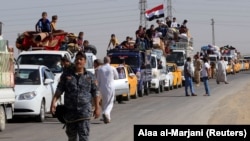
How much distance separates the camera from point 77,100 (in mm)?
11211

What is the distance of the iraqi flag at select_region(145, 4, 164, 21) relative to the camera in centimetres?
5306

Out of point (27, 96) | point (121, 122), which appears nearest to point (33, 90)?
point (27, 96)

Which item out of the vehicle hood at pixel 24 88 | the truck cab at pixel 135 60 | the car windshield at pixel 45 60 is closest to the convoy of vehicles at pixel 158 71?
the truck cab at pixel 135 60

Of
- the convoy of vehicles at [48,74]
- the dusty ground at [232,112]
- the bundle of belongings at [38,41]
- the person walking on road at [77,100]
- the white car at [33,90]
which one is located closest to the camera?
the person walking on road at [77,100]

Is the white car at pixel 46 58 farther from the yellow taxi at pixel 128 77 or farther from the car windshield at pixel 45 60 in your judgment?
the yellow taxi at pixel 128 77

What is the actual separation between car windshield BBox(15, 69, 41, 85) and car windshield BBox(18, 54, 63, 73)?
241 cm

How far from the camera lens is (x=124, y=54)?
35094 millimetres

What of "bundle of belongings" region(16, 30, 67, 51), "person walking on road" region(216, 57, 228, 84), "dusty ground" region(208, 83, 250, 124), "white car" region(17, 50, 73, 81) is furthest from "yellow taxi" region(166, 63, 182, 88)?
"white car" region(17, 50, 73, 81)

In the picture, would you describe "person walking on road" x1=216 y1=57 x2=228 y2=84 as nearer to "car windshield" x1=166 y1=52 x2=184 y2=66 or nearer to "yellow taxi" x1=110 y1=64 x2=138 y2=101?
"car windshield" x1=166 y1=52 x2=184 y2=66

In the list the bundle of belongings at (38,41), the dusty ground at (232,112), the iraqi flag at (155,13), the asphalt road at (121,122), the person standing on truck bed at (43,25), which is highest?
the iraqi flag at (155,13)

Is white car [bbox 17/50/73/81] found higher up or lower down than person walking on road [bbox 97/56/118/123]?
higher up

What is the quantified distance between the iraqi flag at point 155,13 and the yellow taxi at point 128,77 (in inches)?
804

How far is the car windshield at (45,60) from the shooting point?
24.2 m

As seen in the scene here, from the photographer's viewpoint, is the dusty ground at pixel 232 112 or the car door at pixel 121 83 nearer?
the dusty ground at pixel 232 112
